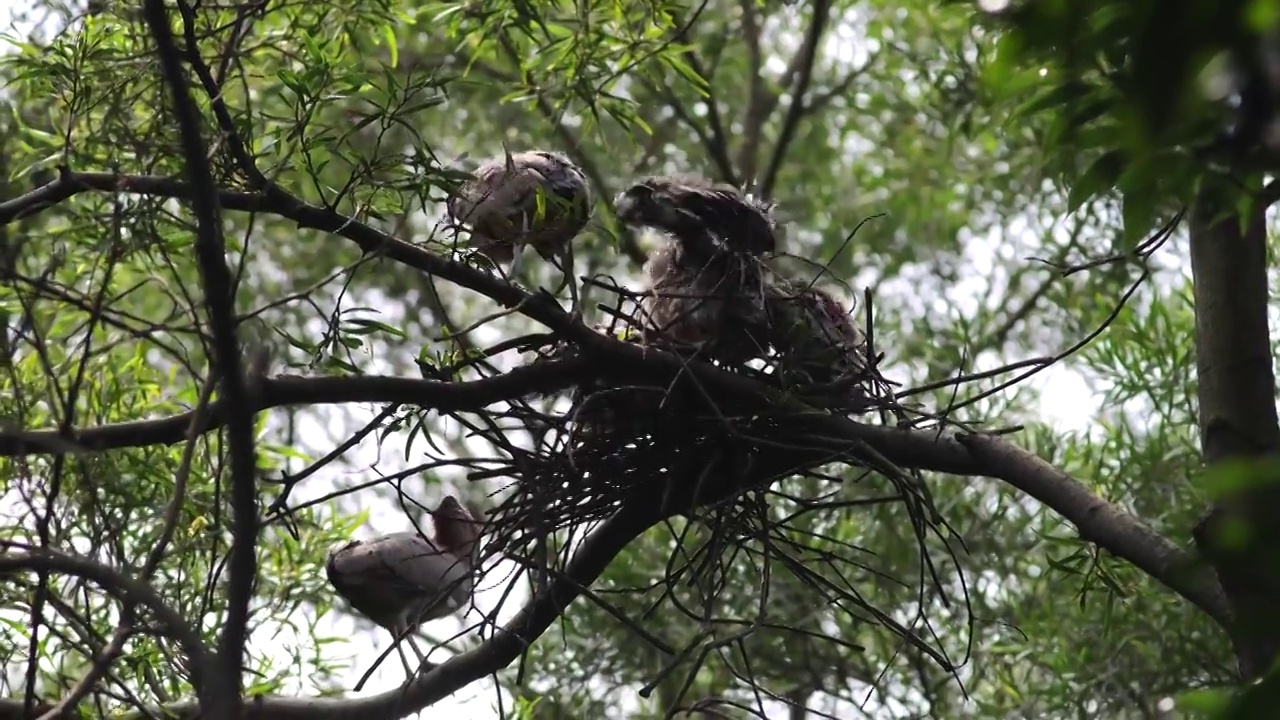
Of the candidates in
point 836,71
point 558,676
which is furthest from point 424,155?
point 836,71

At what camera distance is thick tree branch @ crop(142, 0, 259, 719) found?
89 cm

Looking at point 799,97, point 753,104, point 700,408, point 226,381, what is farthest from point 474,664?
point 753,104

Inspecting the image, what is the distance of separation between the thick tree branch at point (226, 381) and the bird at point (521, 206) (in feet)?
1.60

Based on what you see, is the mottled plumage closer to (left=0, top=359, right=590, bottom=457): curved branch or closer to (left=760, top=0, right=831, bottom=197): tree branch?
(left=0, top=359, right=590, bottom=457): curved branch

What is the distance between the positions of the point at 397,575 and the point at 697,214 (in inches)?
20.5

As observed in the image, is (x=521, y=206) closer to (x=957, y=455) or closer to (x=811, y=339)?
(x=811, y=339)

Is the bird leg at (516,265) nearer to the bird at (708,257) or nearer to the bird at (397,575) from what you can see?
the bird at (708,257)

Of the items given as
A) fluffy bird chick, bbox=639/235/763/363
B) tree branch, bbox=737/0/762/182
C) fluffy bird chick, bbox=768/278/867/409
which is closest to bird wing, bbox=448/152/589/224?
fluffy bird chick, bbox=639/235/763/363

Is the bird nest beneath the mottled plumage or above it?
beneath

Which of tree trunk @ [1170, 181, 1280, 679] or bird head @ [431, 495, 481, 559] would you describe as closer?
tree trunk @ [1170, 181, 1280, 679]

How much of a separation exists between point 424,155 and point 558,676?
6.08 ft

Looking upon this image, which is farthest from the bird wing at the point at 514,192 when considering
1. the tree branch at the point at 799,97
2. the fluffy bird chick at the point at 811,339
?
the tree branch at the point at 799,97

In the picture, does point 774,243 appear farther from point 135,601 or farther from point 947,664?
point 135,601

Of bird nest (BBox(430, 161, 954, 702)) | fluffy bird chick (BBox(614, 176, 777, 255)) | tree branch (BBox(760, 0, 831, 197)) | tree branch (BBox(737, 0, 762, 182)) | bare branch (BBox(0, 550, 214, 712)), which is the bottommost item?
bare branch (BBox(0, 550, 214, 712))
